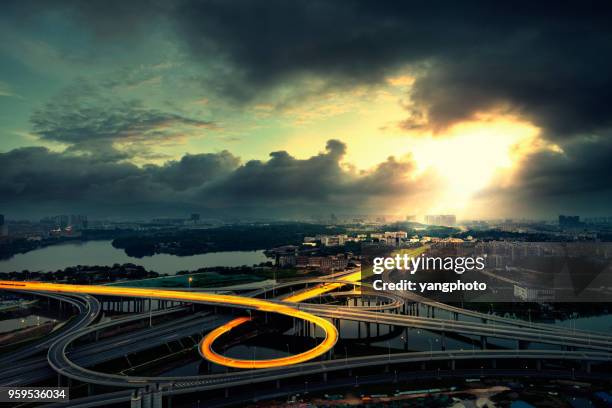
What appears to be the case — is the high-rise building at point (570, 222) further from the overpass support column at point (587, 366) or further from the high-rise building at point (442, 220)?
the overpass support column at point (587, 366)

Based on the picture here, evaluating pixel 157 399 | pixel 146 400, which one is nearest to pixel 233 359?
pixel 157 399

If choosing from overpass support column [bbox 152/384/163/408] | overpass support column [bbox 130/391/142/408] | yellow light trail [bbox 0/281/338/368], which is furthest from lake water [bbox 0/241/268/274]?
overpass support column [bbox 130/391/142/408]

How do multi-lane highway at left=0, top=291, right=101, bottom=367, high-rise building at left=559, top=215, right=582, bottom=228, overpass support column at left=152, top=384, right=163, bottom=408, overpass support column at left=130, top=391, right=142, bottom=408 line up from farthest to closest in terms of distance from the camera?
high-rise building at left=559, top=215, right=582, bottom=228, multi-lane highway at left=0, top=291, right=101, bottom=367, overpass support column at left=152, top=384, right=163, bottom=408, overpass support column at left=130, top=391, right=142, bottom=408

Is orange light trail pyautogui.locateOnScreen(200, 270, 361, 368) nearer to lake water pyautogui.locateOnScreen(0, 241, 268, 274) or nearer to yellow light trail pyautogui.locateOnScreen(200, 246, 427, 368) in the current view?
yellow light trail pyautogui.locateOnScreen(200, 246, 427, 368)

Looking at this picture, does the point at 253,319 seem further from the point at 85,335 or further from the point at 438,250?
the point at 438,250

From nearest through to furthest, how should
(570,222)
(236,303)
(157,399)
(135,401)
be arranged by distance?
(135,401), (157,399), (236,303), (570,222)

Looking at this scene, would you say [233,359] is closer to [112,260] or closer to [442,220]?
[112,260]

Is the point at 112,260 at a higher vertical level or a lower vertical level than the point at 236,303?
lower

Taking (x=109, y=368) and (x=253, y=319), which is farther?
(x=253, y=319)

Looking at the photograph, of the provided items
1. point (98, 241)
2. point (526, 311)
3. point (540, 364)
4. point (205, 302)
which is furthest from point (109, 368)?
point (98, 241)
